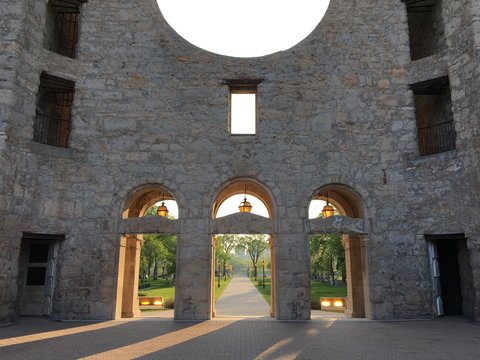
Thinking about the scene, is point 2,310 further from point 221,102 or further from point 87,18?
point 87,18

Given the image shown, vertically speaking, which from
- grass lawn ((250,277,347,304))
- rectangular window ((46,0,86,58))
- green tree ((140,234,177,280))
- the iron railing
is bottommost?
grass lawn ((250,277,347,304))

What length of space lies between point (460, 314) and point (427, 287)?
1.92m

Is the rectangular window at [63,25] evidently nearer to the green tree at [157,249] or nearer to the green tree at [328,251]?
the green tree at [328,251]

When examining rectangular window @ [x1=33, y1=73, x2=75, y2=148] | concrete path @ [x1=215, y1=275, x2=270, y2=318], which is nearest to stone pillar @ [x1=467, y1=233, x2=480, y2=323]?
concrete path @ [x1=215, y1=275, x2=270, y2=318]

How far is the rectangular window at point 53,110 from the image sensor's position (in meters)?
11.1

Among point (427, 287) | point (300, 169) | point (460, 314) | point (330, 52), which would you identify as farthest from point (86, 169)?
point (460, 314)

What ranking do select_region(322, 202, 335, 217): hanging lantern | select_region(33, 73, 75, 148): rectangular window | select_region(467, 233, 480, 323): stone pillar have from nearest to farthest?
select_region(467, 233, 480, 323): stone pillar → select_region(322, 202, 335, 217): hanging lantern → select_region(33, 73, 75, 148): rectangular window

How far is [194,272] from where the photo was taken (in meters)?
9.95

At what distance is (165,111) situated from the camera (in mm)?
11047

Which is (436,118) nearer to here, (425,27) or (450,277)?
(425,27)

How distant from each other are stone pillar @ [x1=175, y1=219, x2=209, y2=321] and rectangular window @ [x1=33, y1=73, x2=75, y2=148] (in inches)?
205

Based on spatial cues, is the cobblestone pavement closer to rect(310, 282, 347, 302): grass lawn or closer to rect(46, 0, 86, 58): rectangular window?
rect(46, 0, 86, 58): rectangular window

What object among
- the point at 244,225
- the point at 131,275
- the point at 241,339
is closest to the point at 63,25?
the point at 131,275

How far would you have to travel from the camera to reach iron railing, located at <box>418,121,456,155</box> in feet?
37.0
